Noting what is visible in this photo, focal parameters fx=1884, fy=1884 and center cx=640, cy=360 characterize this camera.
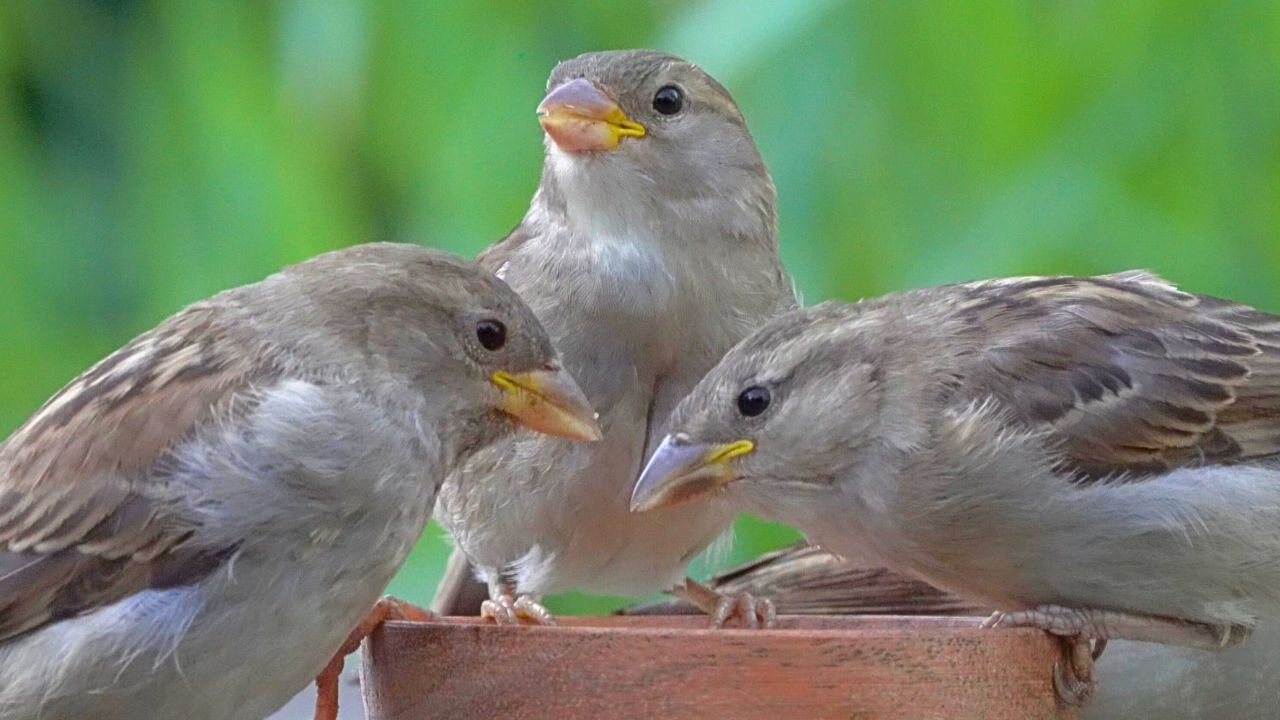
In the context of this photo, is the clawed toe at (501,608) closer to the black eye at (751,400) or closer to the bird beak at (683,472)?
the bird beak at (683,472)

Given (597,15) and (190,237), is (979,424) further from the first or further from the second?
(190,237)

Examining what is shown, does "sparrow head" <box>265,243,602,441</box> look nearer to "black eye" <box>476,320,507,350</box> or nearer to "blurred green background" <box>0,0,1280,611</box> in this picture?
"black eye" <box>476,320,507,350</box>

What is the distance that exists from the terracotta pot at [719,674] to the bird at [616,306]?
0.70 m

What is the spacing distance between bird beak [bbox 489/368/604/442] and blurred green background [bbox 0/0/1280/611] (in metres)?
1.09

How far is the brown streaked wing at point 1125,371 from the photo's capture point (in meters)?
2.25

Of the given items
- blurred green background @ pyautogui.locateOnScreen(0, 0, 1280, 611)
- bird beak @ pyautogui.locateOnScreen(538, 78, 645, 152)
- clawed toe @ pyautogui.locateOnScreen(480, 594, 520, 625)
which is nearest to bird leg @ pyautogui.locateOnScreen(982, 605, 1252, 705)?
clawed toe @ pyautogui.locateOnScreen(480, 594, 520, 625)

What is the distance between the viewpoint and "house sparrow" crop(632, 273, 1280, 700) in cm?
215

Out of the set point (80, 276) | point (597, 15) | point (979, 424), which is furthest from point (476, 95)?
point (979, 424)

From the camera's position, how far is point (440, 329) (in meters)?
2.11

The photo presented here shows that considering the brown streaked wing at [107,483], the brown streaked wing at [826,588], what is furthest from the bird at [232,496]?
the brown streaked wing at [826,588]

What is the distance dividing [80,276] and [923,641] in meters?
2.20

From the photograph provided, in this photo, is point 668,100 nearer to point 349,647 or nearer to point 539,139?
point 539,139

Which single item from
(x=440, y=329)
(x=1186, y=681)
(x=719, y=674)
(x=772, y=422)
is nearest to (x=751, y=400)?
(x=772, y=422)

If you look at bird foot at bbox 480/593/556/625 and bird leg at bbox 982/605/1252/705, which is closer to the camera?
bird leg at bbox 982/605/1252/705
